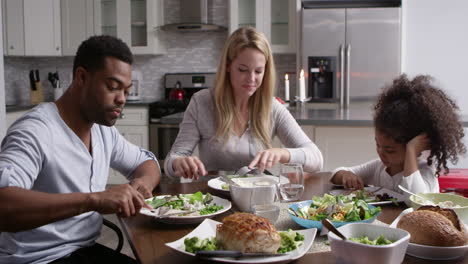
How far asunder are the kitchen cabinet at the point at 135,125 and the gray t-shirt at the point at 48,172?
3438mm

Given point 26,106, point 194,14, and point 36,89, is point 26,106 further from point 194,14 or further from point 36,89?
point 194,14

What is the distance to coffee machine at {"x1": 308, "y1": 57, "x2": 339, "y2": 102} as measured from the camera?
466 centimetres

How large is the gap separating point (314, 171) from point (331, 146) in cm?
107

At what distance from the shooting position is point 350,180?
1.73m

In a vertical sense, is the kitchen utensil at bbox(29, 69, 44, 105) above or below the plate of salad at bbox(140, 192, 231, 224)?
above

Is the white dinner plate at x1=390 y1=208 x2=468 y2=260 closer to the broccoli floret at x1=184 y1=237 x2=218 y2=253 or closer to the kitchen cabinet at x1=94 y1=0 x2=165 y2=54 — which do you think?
the broccoli floret at x1=184 y1=237 x2=218 y2=253

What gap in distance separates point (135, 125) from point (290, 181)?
3.81m

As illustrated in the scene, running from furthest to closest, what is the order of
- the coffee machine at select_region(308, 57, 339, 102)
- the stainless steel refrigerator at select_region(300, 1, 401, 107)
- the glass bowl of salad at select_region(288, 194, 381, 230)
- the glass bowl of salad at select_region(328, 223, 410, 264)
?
the coffee machine at select_region(308, 57, 339, 102), the stainless steel refrigerator at select_region(300, 1, 401, 107), the glass bowl of salad at select_region(288, 194, 381, 230), the glass bowl of salad at select_region(328, 223, 410, 264)

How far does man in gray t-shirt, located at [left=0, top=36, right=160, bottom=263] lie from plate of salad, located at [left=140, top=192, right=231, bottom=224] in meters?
0.09

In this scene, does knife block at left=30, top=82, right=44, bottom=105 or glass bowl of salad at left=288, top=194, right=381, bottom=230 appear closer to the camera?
glass bowl of salad at left=288, top=194, right=381, bottom=230

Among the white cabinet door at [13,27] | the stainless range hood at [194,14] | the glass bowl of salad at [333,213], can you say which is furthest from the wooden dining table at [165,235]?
the white cabinet door at [13,27]

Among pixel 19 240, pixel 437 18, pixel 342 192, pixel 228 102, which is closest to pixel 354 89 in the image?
pixel 437 18

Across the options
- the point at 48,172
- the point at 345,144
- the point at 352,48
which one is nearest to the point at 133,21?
the point at 352,48

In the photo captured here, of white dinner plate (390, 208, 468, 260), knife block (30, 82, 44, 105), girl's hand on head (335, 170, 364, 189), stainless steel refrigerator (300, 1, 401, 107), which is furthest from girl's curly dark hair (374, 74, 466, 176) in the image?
knife block (30, 82, 44, 105)
